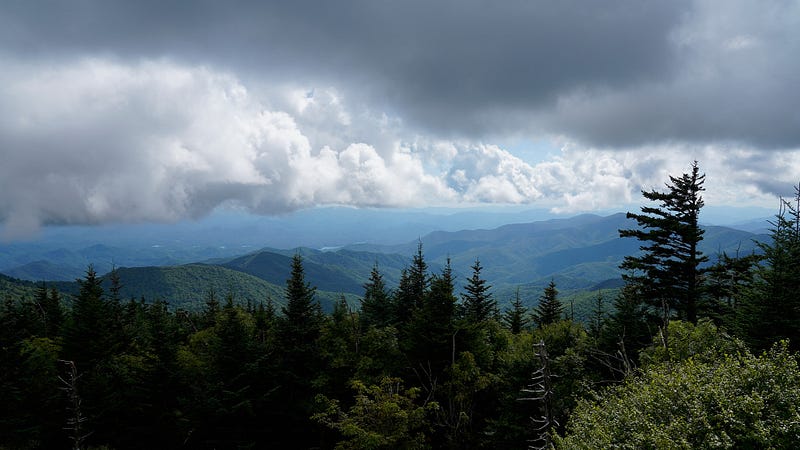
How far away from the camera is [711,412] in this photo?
37.6ft

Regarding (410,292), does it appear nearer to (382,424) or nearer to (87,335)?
(382,424)

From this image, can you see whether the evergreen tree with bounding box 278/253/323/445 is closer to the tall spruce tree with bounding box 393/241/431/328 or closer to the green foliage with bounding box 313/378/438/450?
the green foliage with bounding box 313/378/438/450

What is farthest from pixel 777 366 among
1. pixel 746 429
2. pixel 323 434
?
pixel 323 434

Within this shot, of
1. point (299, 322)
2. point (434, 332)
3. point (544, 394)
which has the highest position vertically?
point (544, 394)

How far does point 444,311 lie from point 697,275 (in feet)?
56.7

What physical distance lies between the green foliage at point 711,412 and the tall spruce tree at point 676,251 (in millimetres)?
14212

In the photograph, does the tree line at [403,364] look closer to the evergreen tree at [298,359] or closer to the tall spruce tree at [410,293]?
the evergreen tree at [298,359]

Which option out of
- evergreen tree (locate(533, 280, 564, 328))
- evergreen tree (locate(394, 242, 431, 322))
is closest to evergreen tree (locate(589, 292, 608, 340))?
evergreen tree (locate(533, 280, 564, 328))

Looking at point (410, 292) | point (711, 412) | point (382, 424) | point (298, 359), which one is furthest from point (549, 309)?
point (711, 412)

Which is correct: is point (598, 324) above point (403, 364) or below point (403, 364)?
below

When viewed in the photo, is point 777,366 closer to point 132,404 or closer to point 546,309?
point 132,404

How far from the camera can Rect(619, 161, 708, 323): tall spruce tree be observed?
24.8 m

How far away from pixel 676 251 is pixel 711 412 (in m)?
17.0

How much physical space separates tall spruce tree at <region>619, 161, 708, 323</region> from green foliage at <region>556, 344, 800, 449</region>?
14212 mm
